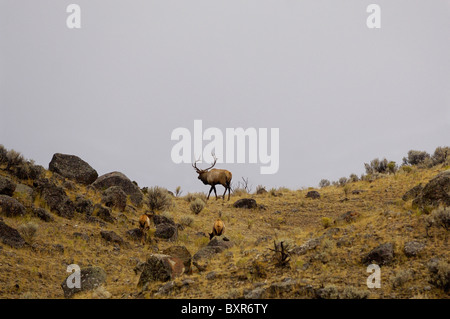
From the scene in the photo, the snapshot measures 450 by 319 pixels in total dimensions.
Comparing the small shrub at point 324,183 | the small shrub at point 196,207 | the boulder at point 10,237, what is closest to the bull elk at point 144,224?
the boulder at point 10,237

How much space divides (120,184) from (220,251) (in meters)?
11.3

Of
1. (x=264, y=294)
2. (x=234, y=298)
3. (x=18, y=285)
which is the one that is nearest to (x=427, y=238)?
(x=264, y=294)

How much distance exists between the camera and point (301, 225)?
907 inches

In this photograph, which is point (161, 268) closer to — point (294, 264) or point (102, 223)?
point (294, 264)

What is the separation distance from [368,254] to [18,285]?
1009 centimetres

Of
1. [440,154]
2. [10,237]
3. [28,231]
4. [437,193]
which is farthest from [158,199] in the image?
[440,154]

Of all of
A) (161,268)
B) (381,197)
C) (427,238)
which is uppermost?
(381,197)

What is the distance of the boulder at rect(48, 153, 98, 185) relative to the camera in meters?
22.6

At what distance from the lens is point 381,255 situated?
10133 millimetres

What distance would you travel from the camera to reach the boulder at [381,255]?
32.8 feet

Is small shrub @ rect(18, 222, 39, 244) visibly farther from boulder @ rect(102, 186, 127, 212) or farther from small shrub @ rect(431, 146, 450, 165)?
small shrub @ rect(431, 146, 450, 165)

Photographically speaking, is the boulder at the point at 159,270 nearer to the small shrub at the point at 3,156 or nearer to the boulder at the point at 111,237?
the boulder at the point at 111,237

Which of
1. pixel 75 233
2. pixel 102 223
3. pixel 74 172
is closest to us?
pixel 75 233

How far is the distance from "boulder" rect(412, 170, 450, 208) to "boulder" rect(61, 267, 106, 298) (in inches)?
425
